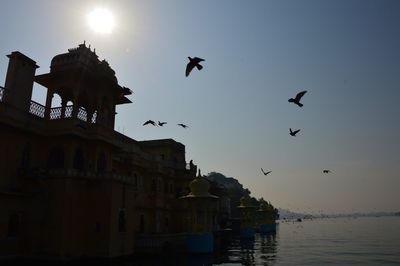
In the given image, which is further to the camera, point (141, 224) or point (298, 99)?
point (141, 224)

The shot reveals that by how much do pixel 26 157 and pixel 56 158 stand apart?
6.07ft

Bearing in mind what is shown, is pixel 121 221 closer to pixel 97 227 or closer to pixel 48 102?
pixel 97 227

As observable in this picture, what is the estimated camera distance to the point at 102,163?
88.1 ft

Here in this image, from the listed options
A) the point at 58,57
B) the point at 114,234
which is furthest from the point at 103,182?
the point at 58,57

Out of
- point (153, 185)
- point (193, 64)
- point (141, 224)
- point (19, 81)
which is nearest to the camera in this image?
point (193, 64)

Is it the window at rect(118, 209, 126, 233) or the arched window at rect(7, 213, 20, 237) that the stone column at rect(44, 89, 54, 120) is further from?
the window at rect(118, 209, 126, 233)

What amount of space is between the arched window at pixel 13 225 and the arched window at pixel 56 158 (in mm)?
3828

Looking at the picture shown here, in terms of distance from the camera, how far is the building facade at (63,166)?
2209 centimetres

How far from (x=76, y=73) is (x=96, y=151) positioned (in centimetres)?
547

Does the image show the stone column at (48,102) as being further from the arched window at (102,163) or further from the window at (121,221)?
the window at (121,221)

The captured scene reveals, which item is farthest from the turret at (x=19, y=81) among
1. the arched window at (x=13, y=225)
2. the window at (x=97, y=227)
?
the window at (x=97, y=227)

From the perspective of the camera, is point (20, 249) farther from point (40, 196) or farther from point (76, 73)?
point (76, 73)

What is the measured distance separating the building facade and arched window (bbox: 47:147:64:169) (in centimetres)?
5

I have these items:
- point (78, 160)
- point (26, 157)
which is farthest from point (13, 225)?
point (78, 160)
